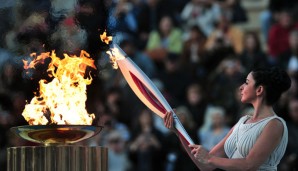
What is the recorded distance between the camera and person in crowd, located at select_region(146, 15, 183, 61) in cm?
1404

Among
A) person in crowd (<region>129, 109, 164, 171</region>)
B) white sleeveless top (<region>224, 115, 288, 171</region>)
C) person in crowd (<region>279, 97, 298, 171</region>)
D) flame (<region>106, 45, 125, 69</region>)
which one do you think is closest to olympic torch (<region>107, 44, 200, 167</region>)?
flame (<region>106, 45, 125, 69</region>)

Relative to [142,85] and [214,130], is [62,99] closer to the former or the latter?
[142,85]

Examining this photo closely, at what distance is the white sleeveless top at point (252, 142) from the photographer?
21.6ft

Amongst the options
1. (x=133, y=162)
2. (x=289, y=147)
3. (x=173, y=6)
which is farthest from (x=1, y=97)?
(x=289, y=147)

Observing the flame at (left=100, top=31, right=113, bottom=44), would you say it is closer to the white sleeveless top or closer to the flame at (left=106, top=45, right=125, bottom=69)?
the flame at (left=106, top=45, right=125, bottom=69)

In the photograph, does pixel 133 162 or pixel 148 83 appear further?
pixel 133 162

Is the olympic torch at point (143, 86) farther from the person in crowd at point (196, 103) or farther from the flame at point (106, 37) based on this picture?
the person in crowd at point (196, 103)

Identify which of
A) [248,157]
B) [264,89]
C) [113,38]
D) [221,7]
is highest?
[221,7]

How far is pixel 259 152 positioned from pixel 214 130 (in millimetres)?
5337

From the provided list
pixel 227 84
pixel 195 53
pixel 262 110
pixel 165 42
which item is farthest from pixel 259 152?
pixel 165 42

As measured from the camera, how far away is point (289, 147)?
37.6 feet

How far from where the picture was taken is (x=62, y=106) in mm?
7355

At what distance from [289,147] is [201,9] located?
154 inches

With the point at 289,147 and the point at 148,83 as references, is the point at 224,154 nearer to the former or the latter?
the point at 148,83
